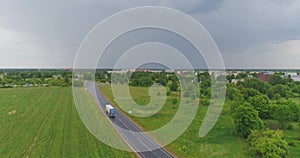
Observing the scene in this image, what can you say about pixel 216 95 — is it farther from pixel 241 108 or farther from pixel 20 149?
pixel 20 149

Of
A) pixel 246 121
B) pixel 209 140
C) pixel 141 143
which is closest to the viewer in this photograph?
pixel 141 143

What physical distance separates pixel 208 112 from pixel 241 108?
50.5 feet

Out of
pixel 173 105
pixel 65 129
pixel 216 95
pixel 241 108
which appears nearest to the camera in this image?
pixel 241 108

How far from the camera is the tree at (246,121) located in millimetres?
32844

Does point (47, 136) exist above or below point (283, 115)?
below

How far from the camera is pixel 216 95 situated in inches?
2502

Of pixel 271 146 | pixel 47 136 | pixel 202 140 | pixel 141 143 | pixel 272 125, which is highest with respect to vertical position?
pixel 271 146

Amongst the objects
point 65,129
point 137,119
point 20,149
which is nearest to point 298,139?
point 137,119

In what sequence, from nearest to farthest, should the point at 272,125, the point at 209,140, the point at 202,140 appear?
the point at 202,140
the point at 209,140
the point at 272,125

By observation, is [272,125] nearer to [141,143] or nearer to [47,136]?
[141,143]

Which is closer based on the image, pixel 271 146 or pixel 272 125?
pixel 271 146

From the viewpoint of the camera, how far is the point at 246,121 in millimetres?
32875

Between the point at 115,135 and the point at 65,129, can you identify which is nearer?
the point at 115,135

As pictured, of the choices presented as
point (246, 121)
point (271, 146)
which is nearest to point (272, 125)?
point (246, 121)
